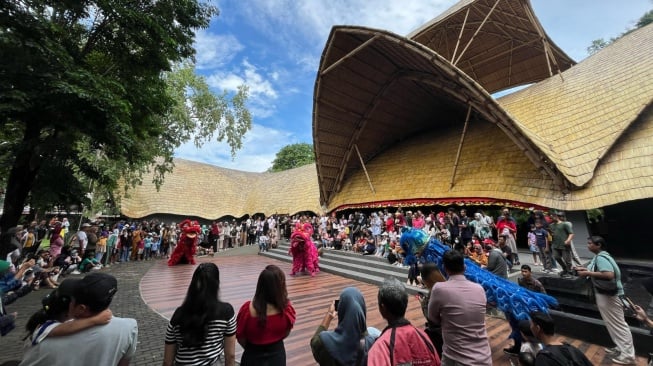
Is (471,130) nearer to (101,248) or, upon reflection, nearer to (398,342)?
(398,342)

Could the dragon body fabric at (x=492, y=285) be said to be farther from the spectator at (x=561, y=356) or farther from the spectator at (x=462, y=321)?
the spectator at (x=561, y=356)

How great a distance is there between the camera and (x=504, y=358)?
11.4 ft

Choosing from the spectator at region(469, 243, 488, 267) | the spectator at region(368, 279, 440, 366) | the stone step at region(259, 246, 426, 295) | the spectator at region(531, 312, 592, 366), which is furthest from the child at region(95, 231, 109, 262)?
the spectator at region(531, 312, 592, 366)

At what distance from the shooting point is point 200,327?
1.71m

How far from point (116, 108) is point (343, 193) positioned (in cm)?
1402

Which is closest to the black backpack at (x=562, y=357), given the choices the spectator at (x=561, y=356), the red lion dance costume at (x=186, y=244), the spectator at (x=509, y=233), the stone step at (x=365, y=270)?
the spectator at (x=561, y=356)

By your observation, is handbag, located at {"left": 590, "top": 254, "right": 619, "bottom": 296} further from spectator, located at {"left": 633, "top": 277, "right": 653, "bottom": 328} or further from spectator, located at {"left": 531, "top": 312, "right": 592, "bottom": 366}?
spectator, located at {"left": 531, "top": 312, "right": 592, "bottom": 366}

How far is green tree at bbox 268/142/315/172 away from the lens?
144 ft

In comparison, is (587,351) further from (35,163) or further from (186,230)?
(35,163)

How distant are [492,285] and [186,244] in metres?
10.1

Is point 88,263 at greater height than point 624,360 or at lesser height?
greater

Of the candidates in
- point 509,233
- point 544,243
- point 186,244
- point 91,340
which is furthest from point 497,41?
point 91,340

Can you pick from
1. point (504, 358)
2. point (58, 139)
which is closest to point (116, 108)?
point (58, 139)

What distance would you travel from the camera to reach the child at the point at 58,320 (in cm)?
139
